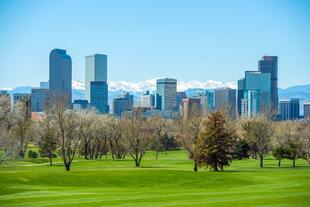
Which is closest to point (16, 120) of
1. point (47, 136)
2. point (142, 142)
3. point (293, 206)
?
point (47, 136)

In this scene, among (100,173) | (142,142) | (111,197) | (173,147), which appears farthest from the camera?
(173,147)

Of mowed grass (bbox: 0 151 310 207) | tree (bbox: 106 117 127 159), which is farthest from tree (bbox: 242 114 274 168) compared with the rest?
mowed grass (bbox: 0 151 310 207)

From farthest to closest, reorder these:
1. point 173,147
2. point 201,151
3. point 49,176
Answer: point 173,147
point 201,151
point 49,176

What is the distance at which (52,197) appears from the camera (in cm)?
3634

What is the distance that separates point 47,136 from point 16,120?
9515 mm

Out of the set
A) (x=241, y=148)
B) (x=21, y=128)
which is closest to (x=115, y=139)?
(x=21, y=128)

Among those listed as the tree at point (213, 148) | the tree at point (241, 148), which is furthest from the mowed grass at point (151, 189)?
the tree at point (241, 148)

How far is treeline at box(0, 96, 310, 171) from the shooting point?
66.9 metres

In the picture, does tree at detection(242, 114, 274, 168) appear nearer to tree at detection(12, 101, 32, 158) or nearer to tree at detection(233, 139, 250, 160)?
tree at detection(233, 139, 250, 160)

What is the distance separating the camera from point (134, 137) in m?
82.1

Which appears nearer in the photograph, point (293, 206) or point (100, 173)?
point (293, 206)

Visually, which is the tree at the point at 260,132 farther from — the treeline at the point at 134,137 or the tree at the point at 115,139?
the tree at the point at 115,139

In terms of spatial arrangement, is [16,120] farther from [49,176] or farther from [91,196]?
[91,196]

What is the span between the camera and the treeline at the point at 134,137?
219 ft
